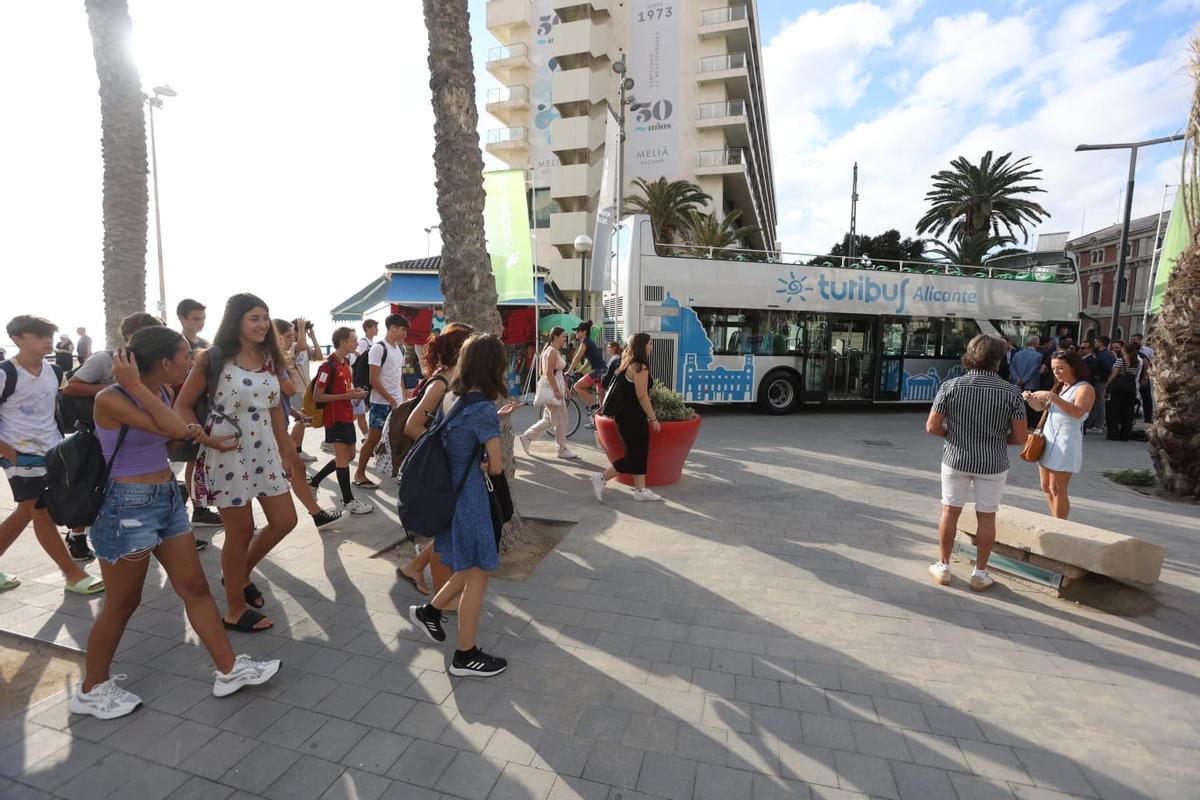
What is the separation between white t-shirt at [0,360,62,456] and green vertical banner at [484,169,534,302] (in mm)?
4201

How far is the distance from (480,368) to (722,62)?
38.9m

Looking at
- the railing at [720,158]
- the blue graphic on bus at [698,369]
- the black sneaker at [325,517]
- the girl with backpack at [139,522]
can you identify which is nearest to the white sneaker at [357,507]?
the black sneaker at [325,517]

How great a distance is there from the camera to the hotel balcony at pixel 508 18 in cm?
3956

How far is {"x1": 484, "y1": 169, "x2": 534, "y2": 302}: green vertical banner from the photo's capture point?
7.23 metres

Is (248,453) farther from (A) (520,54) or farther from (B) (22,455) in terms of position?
(A) (520,54)

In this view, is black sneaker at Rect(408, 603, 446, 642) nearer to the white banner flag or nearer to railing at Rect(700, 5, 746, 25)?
the white banner flag

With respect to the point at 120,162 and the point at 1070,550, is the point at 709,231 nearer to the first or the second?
the point at 120,162

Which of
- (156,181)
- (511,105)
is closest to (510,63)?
(511,105)

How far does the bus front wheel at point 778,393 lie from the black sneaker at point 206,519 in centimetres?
1109

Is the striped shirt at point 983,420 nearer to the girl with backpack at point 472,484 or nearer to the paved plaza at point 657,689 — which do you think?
the paved plaza at point 657,689

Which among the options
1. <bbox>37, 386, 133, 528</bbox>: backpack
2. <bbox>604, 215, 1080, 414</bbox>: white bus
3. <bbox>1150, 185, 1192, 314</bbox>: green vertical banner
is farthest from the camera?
<bbox>604, 215, 1080, 414</bbox>: white bus

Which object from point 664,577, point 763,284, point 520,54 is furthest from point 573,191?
point 664,577

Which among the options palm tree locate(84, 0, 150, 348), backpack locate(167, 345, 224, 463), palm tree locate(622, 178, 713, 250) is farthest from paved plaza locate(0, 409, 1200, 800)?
palm tree locate(622, 178, 713, 250)

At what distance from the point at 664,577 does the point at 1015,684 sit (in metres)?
2.10
